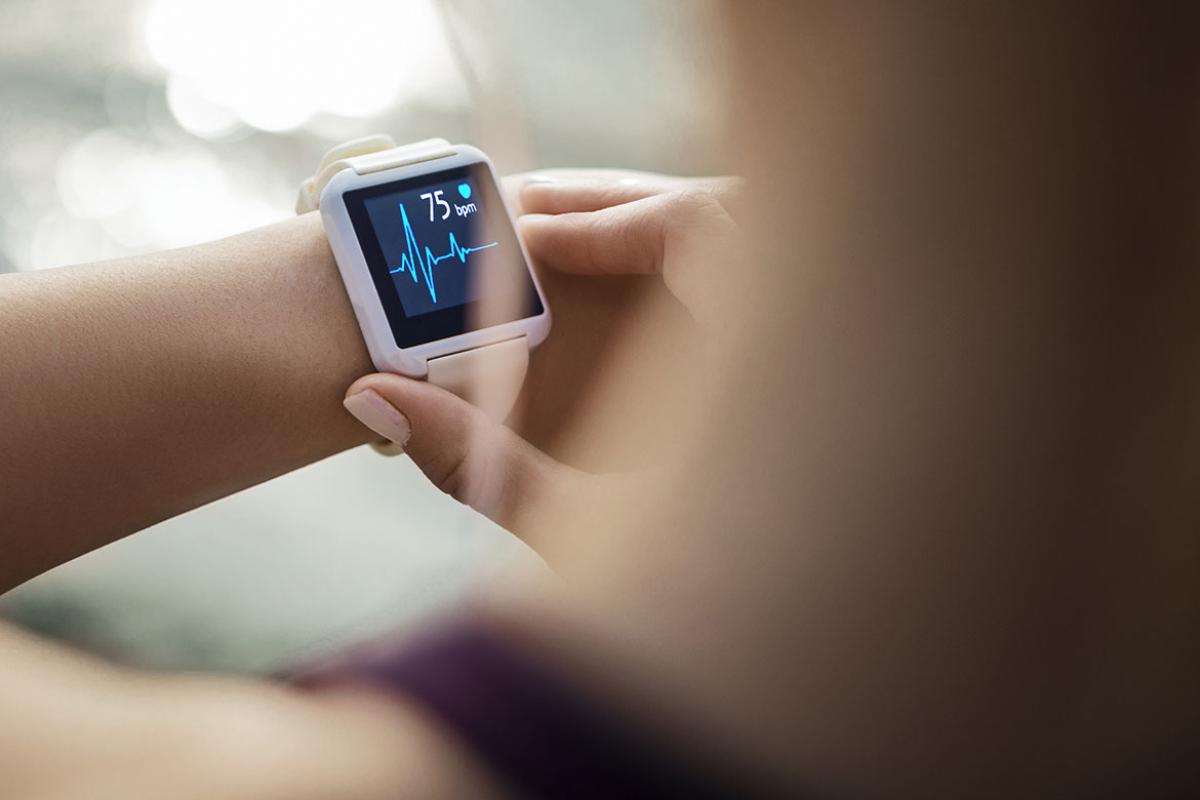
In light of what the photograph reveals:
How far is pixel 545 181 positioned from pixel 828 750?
62cm

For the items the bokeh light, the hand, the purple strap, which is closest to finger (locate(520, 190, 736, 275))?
the hand

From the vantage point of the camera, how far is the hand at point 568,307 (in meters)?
0.81

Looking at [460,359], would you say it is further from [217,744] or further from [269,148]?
[269,148]

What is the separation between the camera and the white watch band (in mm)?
947

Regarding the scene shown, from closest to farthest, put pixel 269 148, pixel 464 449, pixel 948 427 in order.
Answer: pixel 948 427 → pixel 464 449 → pixel 269 148

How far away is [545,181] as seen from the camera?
1.11 meters

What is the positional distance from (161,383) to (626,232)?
1.38 ft

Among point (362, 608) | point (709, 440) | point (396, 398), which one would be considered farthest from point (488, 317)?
point (362, 608)

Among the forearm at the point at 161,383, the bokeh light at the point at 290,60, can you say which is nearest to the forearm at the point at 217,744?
the forearm at the point at 161,383

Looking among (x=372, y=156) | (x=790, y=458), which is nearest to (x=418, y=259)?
(x=372, y=156)

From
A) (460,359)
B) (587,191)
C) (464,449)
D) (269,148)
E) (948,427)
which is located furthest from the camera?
(269,148)

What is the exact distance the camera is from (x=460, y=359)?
942 mm

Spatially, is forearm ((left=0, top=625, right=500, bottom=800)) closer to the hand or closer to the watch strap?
the hand

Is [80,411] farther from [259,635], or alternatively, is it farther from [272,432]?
[259,635]
